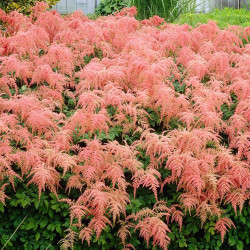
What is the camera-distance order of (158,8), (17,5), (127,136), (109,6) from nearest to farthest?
1. (127,136)
2. (17,5)
3. (158,8)
4. (109,6)

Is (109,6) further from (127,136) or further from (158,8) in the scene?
(127,136)

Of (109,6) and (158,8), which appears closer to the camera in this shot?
(158,8)

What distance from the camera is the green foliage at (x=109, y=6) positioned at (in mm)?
A: 10836

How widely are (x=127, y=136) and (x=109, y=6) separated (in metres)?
8.27

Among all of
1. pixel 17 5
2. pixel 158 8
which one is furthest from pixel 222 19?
pixel 17 5

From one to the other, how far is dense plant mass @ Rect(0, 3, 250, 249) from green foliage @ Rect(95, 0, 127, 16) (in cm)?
648

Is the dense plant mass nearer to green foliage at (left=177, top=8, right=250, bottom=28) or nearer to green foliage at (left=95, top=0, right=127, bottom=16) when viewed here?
green foliage at (left=177, top=8, right=250, bottom=28)

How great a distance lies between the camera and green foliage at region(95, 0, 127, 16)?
10.8 m

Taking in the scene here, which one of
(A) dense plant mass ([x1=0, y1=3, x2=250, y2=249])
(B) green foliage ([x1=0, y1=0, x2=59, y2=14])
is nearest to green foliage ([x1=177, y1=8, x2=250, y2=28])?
(A) dense plant mass ([x1=0, y1=3, x2=250, y2=249])

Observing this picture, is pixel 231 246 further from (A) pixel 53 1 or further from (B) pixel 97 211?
(A) pixel 53 1

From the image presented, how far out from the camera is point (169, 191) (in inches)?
128

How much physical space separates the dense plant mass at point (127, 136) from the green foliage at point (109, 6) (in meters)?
6.48

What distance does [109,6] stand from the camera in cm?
1091

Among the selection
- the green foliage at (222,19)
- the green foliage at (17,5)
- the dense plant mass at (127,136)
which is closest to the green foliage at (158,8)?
the green foliage at (222,19)
